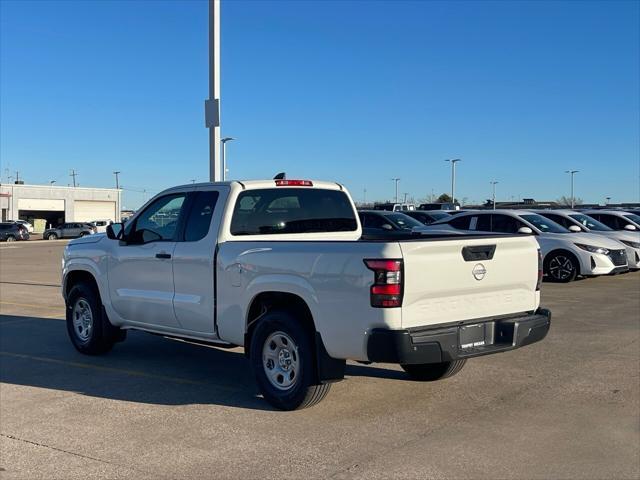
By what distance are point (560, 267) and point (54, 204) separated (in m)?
76.6

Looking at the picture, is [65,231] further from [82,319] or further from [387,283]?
[387,283]

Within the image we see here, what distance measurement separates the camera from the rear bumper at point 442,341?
16.7ft

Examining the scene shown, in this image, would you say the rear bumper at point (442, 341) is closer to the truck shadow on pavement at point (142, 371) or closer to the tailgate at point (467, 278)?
the tailgate at point (467, 278)

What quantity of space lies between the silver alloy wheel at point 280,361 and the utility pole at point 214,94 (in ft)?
21.5

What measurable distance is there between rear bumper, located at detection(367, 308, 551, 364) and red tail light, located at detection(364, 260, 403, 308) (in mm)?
215

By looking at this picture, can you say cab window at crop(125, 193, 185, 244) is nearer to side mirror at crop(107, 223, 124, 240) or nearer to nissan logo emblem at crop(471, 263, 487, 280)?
side mirror at crop(107, 223, 124, 240)

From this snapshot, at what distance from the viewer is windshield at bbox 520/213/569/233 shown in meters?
16.6

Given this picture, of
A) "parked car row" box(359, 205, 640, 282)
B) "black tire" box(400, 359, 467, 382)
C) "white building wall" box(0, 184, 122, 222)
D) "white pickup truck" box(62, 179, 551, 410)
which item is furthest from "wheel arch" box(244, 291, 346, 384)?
"white building wall" box(0, 184, 122, 222)

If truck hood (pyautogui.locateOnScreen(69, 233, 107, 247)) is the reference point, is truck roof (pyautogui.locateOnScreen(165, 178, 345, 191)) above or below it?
above

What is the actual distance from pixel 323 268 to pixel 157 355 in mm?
3727

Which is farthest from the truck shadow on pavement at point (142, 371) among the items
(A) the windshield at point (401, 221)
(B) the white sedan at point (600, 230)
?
(B) the white sedan at point (600, 230)

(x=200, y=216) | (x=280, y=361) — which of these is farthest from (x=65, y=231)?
(x=280, y=361)

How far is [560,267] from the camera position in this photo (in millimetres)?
15883

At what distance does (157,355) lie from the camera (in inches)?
329
